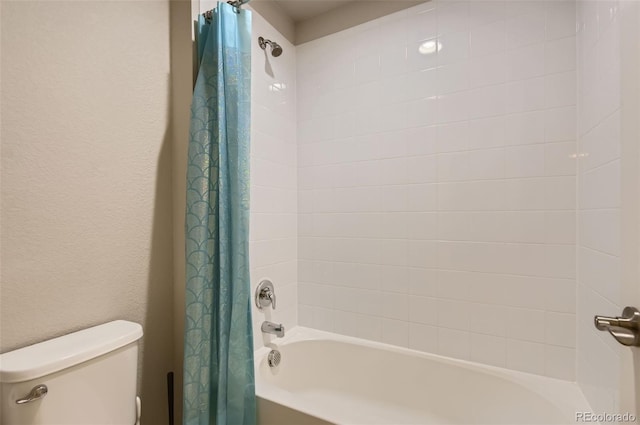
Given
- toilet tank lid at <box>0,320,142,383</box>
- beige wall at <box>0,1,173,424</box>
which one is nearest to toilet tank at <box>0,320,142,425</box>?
toilet tank lid at <box>0,320,142,383</box>

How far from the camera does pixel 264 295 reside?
1.68 meters

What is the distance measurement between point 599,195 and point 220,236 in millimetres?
1459

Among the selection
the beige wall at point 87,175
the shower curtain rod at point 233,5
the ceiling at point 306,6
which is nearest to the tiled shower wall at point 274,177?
the ceiling at point 306,6

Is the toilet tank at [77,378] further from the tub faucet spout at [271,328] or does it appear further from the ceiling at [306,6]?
the ceiling at [306,6]

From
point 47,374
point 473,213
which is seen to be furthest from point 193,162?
point 473,213

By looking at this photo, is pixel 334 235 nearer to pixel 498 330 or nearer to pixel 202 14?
pixel 498 330

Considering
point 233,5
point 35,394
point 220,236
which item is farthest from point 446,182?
point 35,394

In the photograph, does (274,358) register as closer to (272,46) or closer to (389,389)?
(389,389)

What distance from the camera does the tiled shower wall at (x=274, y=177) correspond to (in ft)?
5.53

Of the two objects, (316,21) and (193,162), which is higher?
(316,21)

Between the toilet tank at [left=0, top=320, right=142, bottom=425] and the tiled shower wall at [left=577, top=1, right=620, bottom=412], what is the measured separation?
154 centimetres

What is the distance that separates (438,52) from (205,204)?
1451mm

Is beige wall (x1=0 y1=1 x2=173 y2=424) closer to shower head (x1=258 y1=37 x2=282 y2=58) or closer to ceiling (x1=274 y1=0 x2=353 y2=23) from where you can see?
shower head (x1=258 y1=37 x2=282 y2=58)

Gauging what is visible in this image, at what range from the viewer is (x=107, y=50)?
3.67 ft
